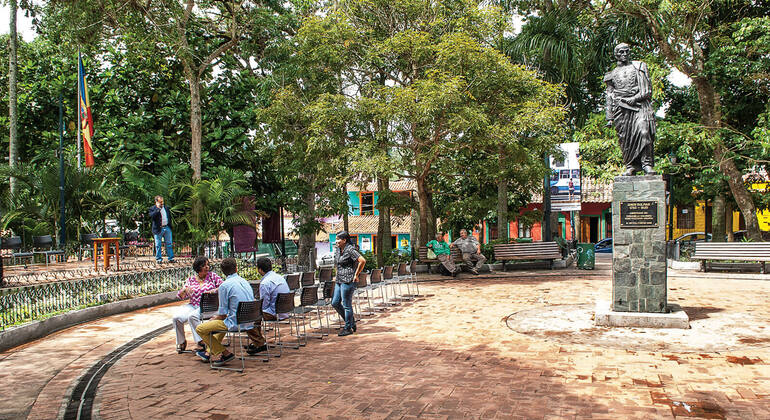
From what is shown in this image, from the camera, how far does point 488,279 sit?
50.7 ft

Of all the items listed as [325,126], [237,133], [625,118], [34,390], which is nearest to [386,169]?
[325,126]

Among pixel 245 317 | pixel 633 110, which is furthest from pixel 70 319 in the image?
pixel 633 110

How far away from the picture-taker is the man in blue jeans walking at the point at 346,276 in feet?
28.3

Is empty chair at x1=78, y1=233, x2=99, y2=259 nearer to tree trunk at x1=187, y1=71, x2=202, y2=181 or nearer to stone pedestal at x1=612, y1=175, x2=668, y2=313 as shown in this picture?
tree trunk at x1=187, y1=71, x2=202, y2=181

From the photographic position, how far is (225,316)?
7.21 metres

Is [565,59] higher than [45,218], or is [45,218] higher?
[565,59]

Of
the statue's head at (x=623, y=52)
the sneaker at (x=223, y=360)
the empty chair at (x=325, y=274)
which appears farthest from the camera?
the empty chair at (x=325, y=274)

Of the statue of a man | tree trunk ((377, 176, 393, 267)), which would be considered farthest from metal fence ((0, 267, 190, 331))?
the statue of a man

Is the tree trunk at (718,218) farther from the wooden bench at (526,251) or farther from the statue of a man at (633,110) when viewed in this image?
the statue of a man at (633,110)

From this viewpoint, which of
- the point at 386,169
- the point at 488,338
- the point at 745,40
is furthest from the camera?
the point at 745,40

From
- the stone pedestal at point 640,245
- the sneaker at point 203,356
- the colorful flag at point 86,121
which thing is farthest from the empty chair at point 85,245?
the stone pedestal at point 640,245

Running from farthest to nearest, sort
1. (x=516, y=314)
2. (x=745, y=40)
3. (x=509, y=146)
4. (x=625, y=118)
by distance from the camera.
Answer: (x=745, y=40) < (x=509, y=146) < (x=516, y=314) < (x=625, y=118)

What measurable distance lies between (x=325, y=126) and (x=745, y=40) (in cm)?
1355

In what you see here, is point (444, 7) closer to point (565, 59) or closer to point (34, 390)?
point (565, 59)
